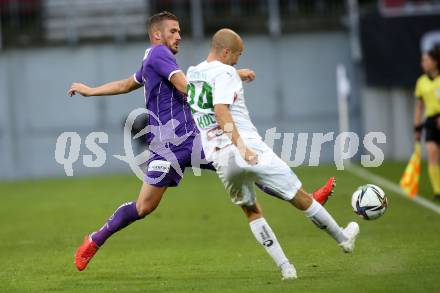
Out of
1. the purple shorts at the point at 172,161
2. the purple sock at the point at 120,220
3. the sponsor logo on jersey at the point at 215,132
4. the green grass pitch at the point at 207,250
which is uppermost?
the sponsor logo on jersey at the point at 215,132

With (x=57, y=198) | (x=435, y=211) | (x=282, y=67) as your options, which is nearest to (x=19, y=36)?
(x=282, y=67)

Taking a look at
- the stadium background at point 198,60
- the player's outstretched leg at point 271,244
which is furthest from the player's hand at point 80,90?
the stadium background at point 198,60

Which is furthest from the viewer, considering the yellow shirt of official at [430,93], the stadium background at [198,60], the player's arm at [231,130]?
the stadium background at [198,60]

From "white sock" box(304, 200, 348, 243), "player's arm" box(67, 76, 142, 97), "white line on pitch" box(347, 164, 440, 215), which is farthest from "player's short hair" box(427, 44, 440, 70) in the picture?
"white sock" box(304, 200, 348, 243)

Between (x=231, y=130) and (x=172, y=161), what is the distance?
56.0 inches

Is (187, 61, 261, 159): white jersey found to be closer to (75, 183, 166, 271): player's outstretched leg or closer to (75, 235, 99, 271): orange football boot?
(75, 183, 166, 271): player's outstretched leg

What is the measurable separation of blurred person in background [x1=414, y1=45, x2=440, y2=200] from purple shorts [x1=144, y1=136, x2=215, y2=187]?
687 cm

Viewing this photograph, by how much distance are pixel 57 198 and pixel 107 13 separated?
8.79m

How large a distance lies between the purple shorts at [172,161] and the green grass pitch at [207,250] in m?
0.84

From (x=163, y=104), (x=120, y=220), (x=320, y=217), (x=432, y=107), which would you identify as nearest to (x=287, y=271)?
(x=320, y=217)

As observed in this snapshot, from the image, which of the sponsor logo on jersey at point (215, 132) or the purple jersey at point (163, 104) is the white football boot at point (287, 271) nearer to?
the sponsor logo on jersey at point (215, 132)

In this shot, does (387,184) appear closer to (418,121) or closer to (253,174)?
(418,121)

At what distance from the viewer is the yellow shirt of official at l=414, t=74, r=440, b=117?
51.3 feet

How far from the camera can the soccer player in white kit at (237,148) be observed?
8.13m
